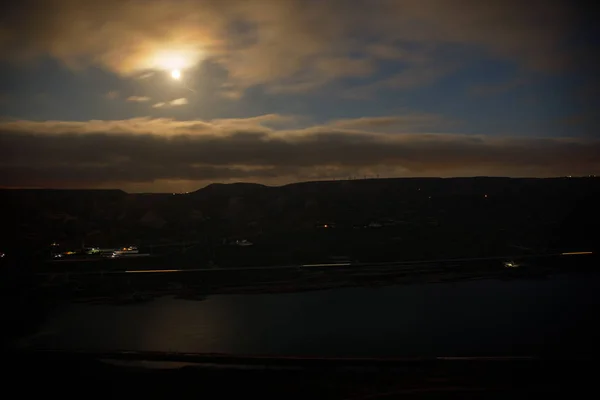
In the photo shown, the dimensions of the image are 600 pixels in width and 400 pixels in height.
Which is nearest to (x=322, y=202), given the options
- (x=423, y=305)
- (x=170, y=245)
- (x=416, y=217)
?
(x=416, y=217)

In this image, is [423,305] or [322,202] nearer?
[423,305]

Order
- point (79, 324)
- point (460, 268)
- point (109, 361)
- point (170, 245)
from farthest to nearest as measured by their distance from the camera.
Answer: point (170, 245), point (460, 268), point (79, 324), point (109, 361)

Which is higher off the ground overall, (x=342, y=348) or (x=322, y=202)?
(x=322, y=202)

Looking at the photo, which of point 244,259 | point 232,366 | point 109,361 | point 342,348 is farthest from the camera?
point 244,259

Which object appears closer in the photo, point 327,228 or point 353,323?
point 353,323

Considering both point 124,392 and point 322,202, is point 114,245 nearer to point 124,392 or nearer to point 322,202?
point 322,202

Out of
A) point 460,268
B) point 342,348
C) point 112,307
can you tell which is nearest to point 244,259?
point 112,307

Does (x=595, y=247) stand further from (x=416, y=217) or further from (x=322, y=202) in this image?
(x=322, y=202)
